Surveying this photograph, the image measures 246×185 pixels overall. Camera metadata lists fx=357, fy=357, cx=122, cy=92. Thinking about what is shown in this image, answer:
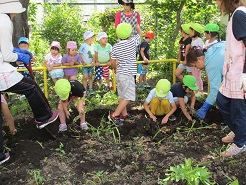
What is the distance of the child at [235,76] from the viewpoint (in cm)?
342

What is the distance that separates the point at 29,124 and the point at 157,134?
6.15ft

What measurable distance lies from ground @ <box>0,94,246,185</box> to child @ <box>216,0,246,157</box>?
28 centimetres

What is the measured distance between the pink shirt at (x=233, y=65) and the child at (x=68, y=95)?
1.86 meters

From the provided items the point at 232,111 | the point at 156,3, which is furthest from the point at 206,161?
the point at 156,3

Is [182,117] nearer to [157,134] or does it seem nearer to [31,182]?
[157,134]

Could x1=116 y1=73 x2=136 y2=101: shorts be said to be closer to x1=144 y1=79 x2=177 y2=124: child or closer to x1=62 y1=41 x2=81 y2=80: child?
x1=144 y1=79 x2=177 y2=124: child

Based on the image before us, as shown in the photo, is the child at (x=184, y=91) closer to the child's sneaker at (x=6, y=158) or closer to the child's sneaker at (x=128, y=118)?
the child's sneaker at (x=128, y=118)

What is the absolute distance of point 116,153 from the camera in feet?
13.0

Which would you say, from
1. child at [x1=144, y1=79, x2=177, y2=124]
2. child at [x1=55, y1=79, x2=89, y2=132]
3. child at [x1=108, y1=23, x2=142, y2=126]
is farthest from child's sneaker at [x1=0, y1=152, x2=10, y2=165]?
child at [x1=144, y1=79, x2=177, y2=124]

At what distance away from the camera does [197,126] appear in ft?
16.6

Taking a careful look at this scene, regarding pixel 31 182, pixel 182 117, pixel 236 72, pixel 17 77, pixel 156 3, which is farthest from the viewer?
pixel 156 3

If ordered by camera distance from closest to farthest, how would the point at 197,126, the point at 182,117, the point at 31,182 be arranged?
1. the point at 31,182
2. the point at 197,126
3. the point at 182,117

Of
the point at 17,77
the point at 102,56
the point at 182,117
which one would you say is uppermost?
the point at 17,77

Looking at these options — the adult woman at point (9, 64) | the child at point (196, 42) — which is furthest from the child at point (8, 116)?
the child at point (196, 42)
